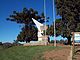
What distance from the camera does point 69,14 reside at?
1683 inches

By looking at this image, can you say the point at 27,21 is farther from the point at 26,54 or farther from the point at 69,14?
the point at 26,54

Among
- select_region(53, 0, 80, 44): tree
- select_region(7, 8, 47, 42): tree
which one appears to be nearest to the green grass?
select_region(53, 0, 80, 44): tree

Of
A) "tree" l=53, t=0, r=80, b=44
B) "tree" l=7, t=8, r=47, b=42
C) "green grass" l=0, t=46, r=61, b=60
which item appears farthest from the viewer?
"tree" l=7, t=8, r=47, b=42

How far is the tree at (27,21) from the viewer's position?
64.2 meters

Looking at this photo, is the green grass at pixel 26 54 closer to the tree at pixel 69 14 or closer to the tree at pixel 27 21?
the tree at pixel 69 14

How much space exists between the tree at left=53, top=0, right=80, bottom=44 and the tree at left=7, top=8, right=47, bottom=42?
20176 mm

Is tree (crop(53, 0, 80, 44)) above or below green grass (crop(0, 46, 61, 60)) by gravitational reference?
above

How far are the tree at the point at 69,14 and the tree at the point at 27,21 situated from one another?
20176mm

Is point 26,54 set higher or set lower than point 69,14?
lower

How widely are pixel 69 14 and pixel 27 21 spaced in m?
24.1

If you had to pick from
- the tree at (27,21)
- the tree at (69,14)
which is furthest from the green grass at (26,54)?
the tree at (27,21)

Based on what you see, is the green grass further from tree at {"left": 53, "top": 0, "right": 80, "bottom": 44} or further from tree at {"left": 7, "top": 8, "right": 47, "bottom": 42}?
tree at {"left": 7, "top": 8, "right": 47, "bottom": 42}

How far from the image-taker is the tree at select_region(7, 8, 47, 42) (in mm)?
64250

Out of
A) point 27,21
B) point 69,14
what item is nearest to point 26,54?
point 69,14
